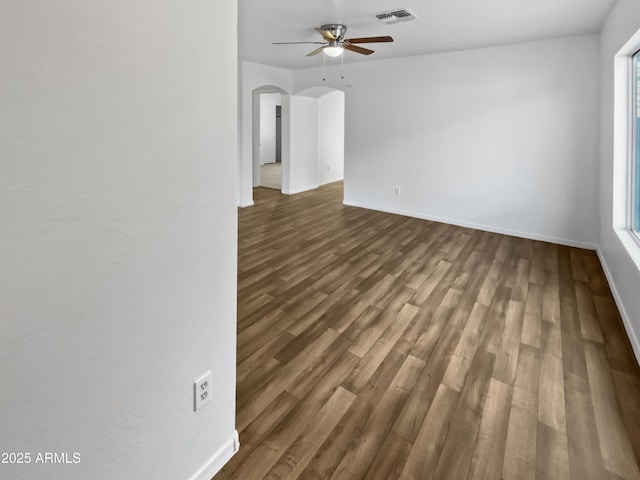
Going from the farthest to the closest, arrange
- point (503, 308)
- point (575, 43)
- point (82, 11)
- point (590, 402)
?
point (575, 43), point (503, 308), point (590, 402), point (82, 11)

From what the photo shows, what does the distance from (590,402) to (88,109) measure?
2.59 meters

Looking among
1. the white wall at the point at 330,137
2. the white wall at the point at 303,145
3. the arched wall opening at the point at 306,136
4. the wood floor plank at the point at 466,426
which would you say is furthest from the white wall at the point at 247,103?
the wood floor plank at the point at 466,426

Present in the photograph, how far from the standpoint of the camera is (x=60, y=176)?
2.79 ft

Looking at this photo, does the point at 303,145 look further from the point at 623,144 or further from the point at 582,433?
the point at 582,433

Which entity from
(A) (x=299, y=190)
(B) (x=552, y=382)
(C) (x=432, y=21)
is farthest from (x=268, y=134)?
(B) (x=552, y=382)

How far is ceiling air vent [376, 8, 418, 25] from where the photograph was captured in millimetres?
3449

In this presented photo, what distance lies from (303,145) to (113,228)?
22.5ft

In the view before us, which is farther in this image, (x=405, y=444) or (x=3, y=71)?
(x=405, y=444)

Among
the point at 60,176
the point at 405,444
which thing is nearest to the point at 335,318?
the point at 405,444

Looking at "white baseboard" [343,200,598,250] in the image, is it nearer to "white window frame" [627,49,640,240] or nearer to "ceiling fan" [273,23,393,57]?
"white window frame" [627,49,640,240]

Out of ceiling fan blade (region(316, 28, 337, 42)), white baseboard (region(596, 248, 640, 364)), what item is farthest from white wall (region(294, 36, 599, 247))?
ceiling fan blade (region(316, 28, 337, 42))

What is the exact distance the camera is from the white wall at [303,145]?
718 centimetres

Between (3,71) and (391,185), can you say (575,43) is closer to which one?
(391,185)

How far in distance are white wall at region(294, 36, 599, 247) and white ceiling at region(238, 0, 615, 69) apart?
336mm
